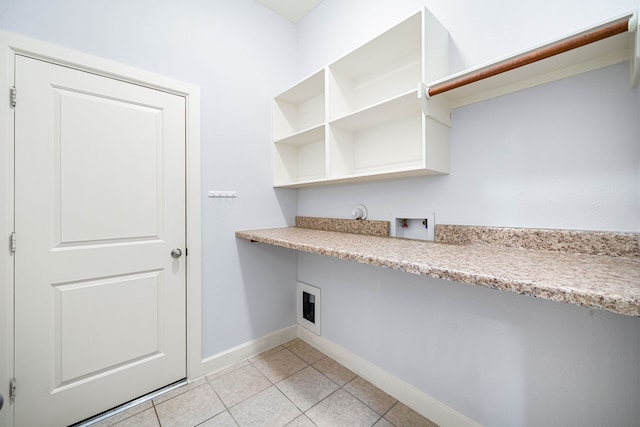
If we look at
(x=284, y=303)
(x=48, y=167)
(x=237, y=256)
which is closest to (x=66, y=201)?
(x=48, y=167)

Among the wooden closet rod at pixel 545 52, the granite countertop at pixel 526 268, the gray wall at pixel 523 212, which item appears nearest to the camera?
the granite countertop at pixel 526 268

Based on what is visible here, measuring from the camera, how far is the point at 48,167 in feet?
4.27

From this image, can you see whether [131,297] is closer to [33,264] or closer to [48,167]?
[33,264]

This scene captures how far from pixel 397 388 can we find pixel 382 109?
1.64 meters

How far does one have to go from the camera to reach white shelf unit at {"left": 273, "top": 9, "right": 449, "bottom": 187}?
48.9 inches

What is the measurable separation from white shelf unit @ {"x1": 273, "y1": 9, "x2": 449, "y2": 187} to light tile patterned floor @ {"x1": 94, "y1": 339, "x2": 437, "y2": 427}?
134cm

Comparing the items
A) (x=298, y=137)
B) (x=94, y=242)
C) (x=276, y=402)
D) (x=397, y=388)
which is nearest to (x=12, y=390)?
(x=94, y=242)

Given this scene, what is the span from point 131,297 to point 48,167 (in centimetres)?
82

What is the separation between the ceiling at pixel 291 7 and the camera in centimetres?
208

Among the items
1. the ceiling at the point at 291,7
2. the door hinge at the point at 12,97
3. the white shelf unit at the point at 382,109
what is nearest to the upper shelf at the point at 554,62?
the white shelf unit at the point at 382,109

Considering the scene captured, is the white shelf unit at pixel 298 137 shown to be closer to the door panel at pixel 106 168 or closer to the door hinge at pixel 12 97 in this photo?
the door panel at pixel 106 168

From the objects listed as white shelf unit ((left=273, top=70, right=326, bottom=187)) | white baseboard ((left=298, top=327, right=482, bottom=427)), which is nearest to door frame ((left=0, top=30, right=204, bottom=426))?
white shelf unit ((left=273, top=70, right=326, bottom=187))

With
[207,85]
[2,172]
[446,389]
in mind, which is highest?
[207,85]

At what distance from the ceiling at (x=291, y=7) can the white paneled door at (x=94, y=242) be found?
3.84 feet
